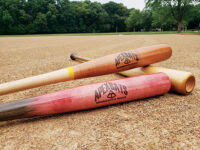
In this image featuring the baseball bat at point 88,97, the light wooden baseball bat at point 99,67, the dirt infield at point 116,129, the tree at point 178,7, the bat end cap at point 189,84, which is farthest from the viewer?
the tree at point 178,7

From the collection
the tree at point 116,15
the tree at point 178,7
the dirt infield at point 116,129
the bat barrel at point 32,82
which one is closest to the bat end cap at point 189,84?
the dirt infield at point 116,129

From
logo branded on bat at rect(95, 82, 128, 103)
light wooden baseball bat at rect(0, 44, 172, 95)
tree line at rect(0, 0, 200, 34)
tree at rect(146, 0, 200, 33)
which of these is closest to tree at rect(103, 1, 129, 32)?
tree line at rect(0, 0, 200, 34)

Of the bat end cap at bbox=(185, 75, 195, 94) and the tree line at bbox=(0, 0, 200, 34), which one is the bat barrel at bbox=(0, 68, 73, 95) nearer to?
the bat end cap at bbox=(185, 75, 195, 94)

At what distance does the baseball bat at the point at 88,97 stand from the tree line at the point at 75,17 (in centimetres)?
3361

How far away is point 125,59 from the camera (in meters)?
2.14

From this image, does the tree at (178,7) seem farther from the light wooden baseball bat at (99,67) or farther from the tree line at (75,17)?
the light wooden baseball bat at (99,67)

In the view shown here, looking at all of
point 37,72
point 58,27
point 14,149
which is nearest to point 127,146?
point 14,149

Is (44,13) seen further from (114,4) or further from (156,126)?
(156,126)

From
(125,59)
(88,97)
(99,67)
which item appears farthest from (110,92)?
(125,59)

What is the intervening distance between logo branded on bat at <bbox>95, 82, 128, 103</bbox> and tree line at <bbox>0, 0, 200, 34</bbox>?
33.9 meters

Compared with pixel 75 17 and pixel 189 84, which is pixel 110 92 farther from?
pixel 75 17

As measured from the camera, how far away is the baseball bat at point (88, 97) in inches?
54.5

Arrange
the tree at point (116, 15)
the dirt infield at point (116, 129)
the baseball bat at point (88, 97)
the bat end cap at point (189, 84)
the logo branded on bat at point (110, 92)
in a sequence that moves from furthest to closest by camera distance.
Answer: the tree at point (116, 15)
the bat end cap at point (189, 84)
the logo branded on bat at point (110, 92)
the baseball bat at point (88, 97)
the dirt infield at point (116, 129)

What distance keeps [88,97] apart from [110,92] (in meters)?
0.25
